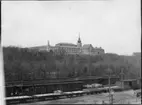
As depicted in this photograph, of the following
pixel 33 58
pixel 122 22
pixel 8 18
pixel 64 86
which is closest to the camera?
pixel 8 18

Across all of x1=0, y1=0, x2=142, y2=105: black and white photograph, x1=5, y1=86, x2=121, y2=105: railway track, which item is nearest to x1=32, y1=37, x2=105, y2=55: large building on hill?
x1=0, y1=0, x2=142, y2=105: black and white photograph

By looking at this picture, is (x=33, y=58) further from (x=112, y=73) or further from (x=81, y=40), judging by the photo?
(x=112, y=73)

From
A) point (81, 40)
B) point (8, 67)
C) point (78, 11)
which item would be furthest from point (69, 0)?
point (8, 67)

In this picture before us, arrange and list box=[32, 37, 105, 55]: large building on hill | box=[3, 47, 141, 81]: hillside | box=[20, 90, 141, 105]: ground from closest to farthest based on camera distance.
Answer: box=[3, 47, 141, 81]: hillside
box=[32, 37, 105, 55]: large building on hill
box=[20, 90, 141, 105]: ground

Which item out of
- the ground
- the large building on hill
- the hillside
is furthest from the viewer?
the ground

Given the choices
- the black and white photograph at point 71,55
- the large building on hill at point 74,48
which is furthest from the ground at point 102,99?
the large building on hill at point 74,48

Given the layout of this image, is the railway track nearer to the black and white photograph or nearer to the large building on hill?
the black and white photograph

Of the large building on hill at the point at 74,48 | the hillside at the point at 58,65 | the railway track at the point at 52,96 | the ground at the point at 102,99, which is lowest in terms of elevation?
the ground at the point at 102,99

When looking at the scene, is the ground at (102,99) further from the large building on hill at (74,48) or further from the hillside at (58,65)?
the large building on hill at (74,48)

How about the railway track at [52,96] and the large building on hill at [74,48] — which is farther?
the large building on hill at [74,48]
